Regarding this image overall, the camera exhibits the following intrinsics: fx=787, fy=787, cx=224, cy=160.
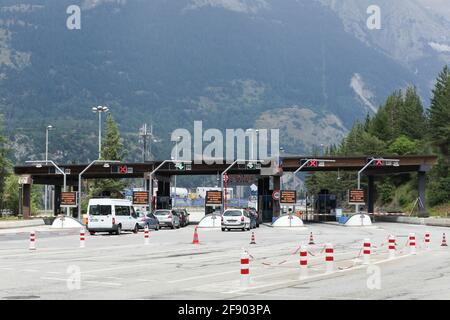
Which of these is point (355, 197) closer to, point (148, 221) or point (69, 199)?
point (148, 221)

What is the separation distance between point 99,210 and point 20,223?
76.3ft

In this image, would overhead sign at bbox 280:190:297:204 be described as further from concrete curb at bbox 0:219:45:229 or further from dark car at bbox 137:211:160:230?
concrete curb at bbox 0:219:45:229

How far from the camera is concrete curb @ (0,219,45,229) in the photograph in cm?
6488

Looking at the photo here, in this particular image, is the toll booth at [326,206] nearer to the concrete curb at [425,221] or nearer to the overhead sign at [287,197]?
the concrete curb at [425,221]

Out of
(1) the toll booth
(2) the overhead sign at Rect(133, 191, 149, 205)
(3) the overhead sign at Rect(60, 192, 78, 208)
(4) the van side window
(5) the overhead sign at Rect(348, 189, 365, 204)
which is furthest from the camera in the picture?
(1) the toll booth

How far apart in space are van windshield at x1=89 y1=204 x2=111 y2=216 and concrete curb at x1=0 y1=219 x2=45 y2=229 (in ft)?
65.6

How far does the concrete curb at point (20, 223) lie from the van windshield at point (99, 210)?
65.6ft

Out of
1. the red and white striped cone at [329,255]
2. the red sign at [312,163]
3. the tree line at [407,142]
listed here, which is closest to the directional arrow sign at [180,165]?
the red sign at [312,163]

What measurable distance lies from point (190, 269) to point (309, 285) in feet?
17.8

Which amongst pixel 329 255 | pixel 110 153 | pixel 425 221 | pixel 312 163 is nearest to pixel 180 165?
pixel 312 163

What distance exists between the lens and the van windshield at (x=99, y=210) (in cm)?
4647

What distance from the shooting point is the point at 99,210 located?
46.7 meters

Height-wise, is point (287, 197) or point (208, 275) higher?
Result: point (287, 197)

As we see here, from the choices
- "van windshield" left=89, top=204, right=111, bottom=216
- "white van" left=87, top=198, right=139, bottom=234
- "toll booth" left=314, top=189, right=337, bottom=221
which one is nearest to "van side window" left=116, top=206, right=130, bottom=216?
"white van" left=87, top=198, right=139, bottom=234
